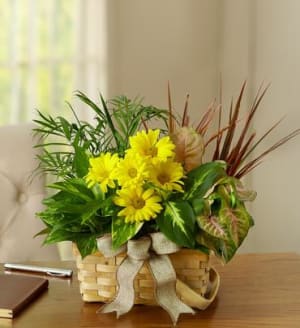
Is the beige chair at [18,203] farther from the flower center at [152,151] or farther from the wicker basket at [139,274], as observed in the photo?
the flower center at [152,151]

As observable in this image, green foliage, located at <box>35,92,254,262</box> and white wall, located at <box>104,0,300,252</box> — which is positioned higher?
white wall, located at <box>104,0,300,252</box>

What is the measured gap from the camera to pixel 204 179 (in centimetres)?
109

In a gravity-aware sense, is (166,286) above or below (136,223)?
below

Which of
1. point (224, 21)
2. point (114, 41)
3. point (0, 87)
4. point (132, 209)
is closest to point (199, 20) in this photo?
point (224, 21)

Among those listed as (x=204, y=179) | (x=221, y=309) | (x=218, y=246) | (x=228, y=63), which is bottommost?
(x=221, y=309)

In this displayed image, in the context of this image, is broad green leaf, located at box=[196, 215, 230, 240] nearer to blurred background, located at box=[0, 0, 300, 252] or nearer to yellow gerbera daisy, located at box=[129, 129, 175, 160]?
yellow gerbera daisy, located at box=[129, 129, 175, 160]

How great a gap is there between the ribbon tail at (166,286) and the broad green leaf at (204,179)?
11 centimetres

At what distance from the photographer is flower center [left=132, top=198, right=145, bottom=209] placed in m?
1.06

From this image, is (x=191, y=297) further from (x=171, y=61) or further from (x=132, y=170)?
(x=171, y=61)

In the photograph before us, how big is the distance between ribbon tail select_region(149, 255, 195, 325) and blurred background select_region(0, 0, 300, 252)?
3.75ft

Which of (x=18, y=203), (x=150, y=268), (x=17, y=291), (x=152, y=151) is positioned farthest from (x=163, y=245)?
(x=18, y=203)

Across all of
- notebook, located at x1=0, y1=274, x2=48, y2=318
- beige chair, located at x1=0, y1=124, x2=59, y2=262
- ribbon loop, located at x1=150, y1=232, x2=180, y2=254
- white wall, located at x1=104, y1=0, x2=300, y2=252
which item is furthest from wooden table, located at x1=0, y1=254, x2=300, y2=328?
white wall, located at x1=104, y1=0, x2=300, y2=252

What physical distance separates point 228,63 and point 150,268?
143 cm

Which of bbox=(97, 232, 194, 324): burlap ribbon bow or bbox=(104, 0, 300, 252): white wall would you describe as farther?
bbox=(104, 0, 300, 252): white wall
